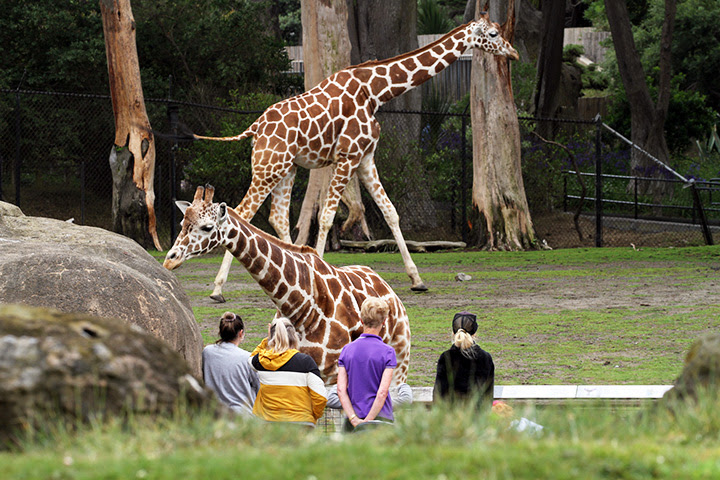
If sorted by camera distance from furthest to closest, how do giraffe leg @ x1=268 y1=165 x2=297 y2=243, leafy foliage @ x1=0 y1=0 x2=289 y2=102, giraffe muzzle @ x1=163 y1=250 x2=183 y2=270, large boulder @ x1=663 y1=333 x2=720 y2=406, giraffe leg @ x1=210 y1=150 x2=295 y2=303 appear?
leafy foliage @ x1=0 y1=0 x2=289 y2=102, giraffe leg @ x1=268 y1=165 x2=297 y2=243, giraffe leg @ x1=210 y1=150 x2=295 y2=303, giraffe muzzle @ x1=163 y1=250 x2=183 y2=270, large boulder @ x1=663 y1=333 x2=720 y2=406

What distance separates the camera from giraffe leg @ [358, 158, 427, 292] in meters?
12.2

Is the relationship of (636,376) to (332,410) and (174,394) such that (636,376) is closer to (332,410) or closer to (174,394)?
(332,410)

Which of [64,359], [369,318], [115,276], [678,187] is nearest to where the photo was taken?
[64,359]

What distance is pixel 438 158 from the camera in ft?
68.2

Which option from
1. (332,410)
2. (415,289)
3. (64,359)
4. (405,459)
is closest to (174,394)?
(64,359)

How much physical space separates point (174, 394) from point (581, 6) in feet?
147

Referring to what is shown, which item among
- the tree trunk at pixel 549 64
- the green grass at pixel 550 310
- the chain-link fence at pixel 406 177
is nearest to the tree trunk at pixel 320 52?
the green grass at pixel 550 310

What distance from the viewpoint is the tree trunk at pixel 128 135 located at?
56.6 ft

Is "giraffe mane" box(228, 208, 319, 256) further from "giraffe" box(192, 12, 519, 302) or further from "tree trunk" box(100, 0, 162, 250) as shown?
"tree trunk" box(100, 0, 162, 250)

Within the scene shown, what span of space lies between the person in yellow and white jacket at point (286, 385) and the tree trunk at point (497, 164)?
13.1 meters

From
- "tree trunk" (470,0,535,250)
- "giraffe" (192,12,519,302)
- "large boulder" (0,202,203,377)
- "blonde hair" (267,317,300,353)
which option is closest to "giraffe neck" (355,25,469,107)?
"giraffe" (192,12,519,302)

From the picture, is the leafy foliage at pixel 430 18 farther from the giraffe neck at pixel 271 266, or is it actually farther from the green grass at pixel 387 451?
the green grass at pixel 387 451

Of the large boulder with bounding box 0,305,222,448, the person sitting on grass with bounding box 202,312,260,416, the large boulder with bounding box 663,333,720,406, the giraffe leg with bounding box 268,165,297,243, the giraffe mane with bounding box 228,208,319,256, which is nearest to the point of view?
the large boulder with bounding box 0,305,222,448

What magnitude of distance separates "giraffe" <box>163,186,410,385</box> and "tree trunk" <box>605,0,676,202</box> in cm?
1743
